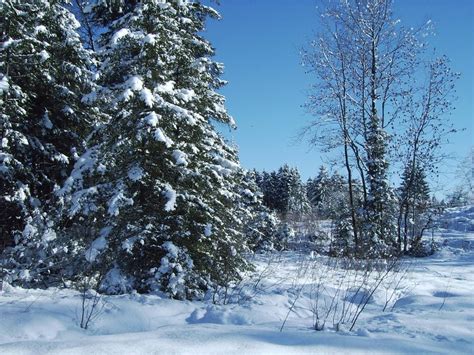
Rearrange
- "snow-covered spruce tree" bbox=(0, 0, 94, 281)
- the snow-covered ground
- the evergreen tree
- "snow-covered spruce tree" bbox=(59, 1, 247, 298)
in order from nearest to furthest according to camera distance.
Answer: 1. the snow-covered ground
2. "snow-covered spruce tree" bbox=(59, 1, 247, 298)
3. "snow-covered spruce tree" bbox=(0, 0, 94, 281)
4. the evergreen tree

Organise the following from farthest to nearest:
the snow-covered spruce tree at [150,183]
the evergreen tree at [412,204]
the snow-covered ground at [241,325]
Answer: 1. the evergreen tree at [412,204]
2. the snow-covered spruce tree at [150,183]
3. the snow-covered ground at [241,325]

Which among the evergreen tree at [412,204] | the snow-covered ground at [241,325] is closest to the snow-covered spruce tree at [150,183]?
the snow-covered ground at [241,325]

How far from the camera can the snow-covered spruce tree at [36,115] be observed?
830 centimetres

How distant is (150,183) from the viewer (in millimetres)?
7473

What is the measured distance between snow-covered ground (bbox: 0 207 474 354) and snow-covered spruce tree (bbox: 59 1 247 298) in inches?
57.2

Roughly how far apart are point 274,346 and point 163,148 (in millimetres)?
5205

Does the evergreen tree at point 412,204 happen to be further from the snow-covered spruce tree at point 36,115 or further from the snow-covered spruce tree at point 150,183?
the snow-covered spruce tree at point 36,115

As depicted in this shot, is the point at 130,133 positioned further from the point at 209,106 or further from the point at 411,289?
the point at 411,289

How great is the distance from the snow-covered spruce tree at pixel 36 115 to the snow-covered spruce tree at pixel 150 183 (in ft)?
4.77

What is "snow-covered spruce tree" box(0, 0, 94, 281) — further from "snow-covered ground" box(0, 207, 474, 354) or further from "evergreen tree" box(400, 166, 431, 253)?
"evergreen tree" box(400, 166, 431, 253)

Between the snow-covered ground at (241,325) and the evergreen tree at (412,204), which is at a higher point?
the evergreen tree at (412,204)

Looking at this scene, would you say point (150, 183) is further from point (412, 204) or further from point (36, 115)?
point (412, 204)

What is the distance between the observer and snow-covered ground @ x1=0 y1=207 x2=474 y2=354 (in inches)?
117

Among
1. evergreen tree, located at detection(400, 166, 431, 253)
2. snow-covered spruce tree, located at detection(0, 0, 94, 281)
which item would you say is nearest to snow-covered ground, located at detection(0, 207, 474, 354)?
snow-covered spruce tree, located at detection(0, 0, 94, 281)
